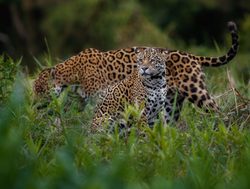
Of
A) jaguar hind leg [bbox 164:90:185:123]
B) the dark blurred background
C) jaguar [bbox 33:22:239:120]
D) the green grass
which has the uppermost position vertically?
the dark blurred background

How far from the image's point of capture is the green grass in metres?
6.86

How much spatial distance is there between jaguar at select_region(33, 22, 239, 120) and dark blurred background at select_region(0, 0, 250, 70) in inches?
311

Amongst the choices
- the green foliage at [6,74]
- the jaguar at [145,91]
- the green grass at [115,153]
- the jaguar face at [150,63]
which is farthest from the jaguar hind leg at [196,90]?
the green foliage at [6,74]

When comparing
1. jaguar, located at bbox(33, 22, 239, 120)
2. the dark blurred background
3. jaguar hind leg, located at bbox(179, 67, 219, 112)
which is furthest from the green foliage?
the dark blurred background

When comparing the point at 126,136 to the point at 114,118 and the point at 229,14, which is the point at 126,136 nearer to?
the point at 114,118

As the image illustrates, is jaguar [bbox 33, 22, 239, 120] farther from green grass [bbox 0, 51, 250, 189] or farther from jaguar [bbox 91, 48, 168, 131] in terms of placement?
green grass [bbox 0, 51, 250, 189]

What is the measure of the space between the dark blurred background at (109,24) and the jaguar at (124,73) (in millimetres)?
7906

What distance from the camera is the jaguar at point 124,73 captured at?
11219 millimetres

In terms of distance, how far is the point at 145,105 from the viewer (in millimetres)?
10398

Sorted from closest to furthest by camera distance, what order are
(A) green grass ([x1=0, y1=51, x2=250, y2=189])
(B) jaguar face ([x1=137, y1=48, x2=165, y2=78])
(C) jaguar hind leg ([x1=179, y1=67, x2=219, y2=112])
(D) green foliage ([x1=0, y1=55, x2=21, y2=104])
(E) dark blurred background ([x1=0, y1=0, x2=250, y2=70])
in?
(A) green grass ([x1=0, y1=51, x2=250, y2=189])
(D) green foliage ([x1=0, y1=55, x2=21, y2=104])
(B) jaguar face ([x1=137, y1=48, x2=165, y2=78])
(C) jaguar hind leg ([x1=179, y1=67, x2=219, y2=112])
(E) dark blurred background ([x1=0, y1=0, x2=250, y2=70])

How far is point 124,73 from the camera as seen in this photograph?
38.6 ft

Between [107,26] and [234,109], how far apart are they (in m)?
13.9

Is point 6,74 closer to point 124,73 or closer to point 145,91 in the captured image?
point 145,91

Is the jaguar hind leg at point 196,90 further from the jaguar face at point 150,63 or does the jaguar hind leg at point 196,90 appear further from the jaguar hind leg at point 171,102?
the jaguar face at point 150,63
